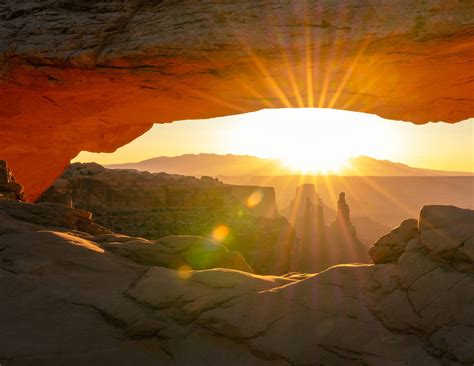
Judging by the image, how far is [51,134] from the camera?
630 inches

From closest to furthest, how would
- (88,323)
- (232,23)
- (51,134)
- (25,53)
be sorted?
1. (88,323)
2. (232,23)
3. (25,53)
4. (51,134)

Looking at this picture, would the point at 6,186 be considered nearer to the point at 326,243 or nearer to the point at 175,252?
the point at 175,252

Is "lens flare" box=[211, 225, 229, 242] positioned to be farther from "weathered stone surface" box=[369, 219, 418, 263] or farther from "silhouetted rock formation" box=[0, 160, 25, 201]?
"weathered stone surface" box=[369, 219, 418, 263]

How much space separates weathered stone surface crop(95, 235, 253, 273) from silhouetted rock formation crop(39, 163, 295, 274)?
19.1 metres

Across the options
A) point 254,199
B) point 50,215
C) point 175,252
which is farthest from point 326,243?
point 175,252

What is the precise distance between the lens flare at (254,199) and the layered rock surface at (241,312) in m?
56.6

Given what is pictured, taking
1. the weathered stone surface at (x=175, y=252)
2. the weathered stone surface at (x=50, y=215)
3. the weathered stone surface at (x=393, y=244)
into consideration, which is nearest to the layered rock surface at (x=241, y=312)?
the weathered stone surface at (x=393, y=244)

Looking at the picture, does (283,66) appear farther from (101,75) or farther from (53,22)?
(53,22)

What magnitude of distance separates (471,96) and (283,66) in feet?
19.9

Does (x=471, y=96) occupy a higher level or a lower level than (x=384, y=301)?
higher

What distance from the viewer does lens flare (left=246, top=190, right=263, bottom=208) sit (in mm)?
63375

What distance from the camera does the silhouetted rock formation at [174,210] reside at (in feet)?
92.4

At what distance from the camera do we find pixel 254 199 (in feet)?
211

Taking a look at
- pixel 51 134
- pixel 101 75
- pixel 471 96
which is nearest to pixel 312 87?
pixel 471 96
